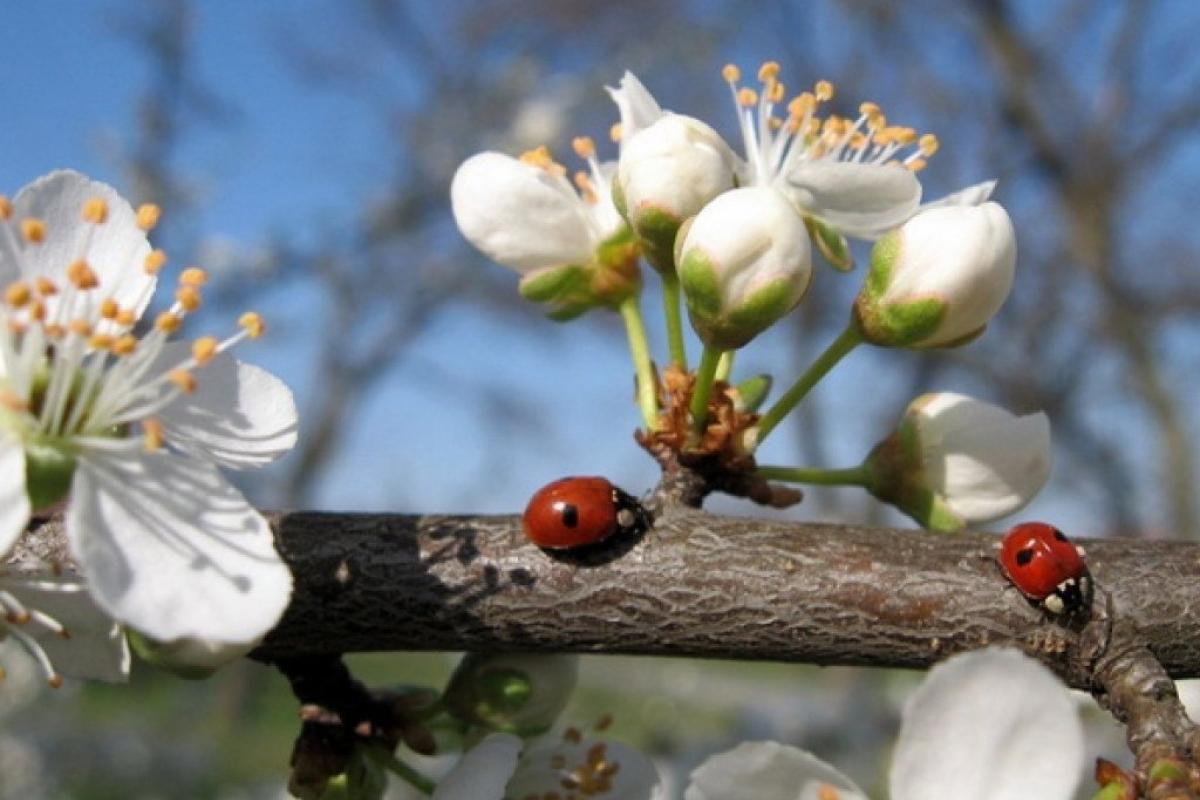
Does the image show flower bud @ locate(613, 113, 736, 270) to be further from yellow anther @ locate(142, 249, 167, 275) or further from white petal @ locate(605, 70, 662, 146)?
yellow anther @ locate(142, 249, 167, 275)

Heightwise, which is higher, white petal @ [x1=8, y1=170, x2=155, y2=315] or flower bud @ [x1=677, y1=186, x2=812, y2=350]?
flower bud @ [x1=677, y1=186, x2=812, y2=350]

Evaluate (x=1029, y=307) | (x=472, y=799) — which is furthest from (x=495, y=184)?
(x=1029, y=307)

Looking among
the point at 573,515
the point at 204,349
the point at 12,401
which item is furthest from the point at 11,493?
the point at 573,515

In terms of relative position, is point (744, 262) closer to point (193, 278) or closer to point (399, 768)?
point (193, 278)

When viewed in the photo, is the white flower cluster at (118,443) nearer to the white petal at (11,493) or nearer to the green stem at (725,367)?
the white petal at (11,493)

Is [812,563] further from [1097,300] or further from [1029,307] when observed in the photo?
[1029,307]

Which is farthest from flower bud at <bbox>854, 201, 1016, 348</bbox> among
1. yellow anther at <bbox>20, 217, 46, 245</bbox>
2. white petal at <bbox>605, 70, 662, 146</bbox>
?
yellow anther at <bbox>20, 217, 46, 245</bbox>
